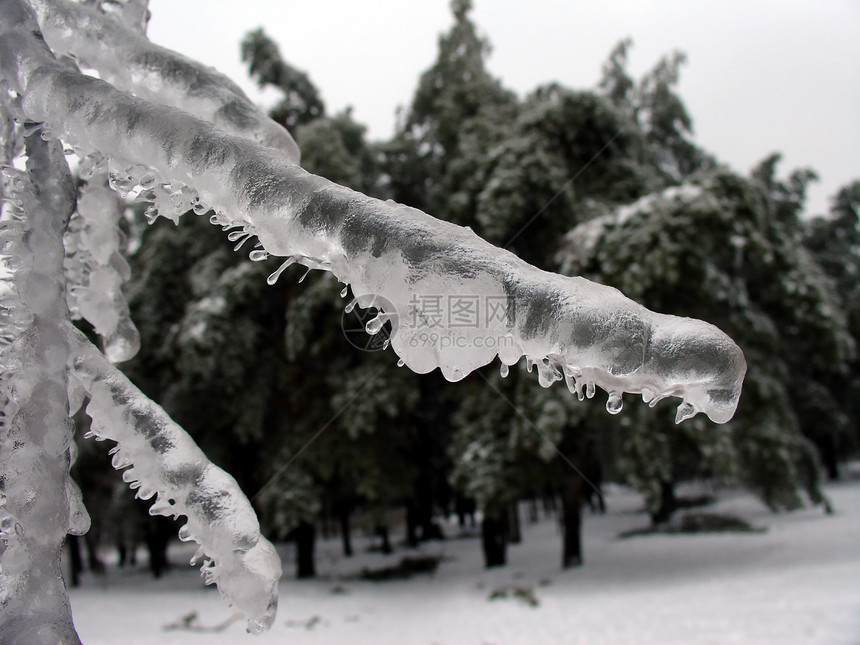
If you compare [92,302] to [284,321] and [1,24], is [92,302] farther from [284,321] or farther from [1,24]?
[284,321]

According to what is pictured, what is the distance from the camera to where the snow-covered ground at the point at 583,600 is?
5863 millimetres

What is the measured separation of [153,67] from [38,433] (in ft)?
2.33

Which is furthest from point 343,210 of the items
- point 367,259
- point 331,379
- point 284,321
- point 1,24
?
point 284,321

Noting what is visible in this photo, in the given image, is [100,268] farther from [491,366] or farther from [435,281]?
[491,366]

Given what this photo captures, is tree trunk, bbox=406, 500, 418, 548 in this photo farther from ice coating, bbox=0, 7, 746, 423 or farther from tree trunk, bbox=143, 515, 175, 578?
ice coating, bbox=0, 7, 746, 423

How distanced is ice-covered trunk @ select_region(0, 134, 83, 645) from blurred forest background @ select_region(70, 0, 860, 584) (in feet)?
18.9

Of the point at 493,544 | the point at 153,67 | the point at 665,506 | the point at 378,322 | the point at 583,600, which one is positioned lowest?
the point at 583,600

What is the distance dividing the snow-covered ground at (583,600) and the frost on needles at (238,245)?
17.5 feet

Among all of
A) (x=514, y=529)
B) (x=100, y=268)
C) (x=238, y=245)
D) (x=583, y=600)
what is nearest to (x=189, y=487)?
(x=238, y=245)

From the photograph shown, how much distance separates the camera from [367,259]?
0.79m

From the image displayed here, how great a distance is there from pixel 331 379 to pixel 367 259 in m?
8.42

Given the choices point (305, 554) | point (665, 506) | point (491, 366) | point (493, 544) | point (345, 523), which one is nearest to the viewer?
point (491, 366)

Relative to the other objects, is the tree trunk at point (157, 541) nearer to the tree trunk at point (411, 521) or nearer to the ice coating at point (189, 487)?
the tree trunk at point (411, 521)

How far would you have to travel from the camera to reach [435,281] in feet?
2.48
